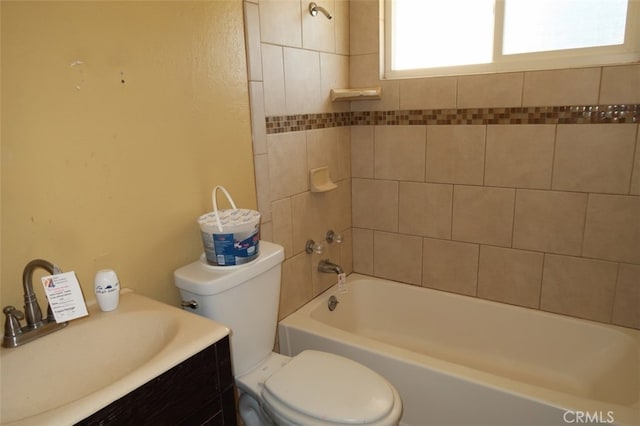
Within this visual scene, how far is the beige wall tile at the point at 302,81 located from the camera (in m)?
1.95

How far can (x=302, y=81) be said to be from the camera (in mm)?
2041

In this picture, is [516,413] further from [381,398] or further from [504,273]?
[504,273]

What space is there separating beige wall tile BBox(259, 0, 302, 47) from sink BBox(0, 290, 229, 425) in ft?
3.85

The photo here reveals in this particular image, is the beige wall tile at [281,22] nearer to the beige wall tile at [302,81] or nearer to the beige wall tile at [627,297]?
the beige wall tile at [302,81]

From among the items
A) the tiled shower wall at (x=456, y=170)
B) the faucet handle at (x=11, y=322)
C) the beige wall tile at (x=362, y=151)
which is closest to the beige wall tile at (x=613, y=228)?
the tiled shower wall at (x=456, y=170)

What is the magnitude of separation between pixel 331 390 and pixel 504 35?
5.78 ft

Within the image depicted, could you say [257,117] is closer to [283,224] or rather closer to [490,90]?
[283,224]

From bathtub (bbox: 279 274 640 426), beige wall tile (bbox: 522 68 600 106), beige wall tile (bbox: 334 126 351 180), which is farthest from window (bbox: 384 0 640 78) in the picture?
bathtub (bbox: 279 274 640 426)

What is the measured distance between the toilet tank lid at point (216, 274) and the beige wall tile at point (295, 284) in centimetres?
57

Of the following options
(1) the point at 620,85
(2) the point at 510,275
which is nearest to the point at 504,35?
(1) the point at 620,85

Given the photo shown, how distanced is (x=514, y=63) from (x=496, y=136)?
346 millimetres

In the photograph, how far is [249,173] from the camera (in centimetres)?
180

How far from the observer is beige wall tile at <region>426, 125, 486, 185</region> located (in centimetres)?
214

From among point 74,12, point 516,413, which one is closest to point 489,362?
point 516,413
